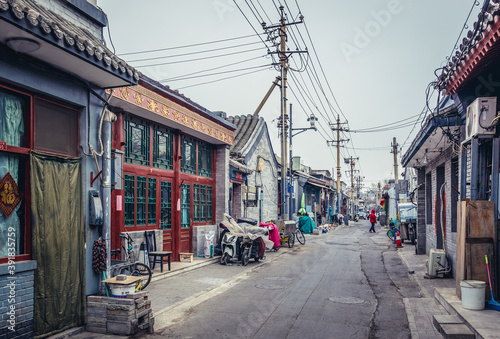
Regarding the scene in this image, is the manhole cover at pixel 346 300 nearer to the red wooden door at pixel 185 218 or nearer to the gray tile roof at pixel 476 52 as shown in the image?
the gray tile roof at pixel 476 52

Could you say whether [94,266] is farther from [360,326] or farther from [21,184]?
[360,326]

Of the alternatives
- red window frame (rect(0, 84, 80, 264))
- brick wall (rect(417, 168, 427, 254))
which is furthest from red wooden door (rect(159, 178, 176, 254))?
brick wall (rect(417, 168, 427, 254))

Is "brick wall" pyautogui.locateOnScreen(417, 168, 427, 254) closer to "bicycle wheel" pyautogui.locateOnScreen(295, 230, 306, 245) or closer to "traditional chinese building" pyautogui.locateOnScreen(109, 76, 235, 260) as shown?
"bicycle wheel" pyautogui.locateOnScreen(295, 230, 306, 245)

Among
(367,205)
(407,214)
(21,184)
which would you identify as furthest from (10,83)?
(367,205)

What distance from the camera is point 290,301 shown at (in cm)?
860

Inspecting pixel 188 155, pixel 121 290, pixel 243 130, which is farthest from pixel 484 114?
pixel 243 130

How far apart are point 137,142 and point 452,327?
8.62 metres

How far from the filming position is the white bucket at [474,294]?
22.4ft

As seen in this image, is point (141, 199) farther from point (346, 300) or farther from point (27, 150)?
point (346, 300)

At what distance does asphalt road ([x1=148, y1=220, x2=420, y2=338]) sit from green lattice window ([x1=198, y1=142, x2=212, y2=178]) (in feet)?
12.5

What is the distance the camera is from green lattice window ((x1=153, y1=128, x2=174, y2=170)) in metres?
12.1

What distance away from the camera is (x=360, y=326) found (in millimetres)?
6934

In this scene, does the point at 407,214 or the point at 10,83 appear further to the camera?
the point at 407,214

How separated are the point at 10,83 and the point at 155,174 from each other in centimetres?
660
